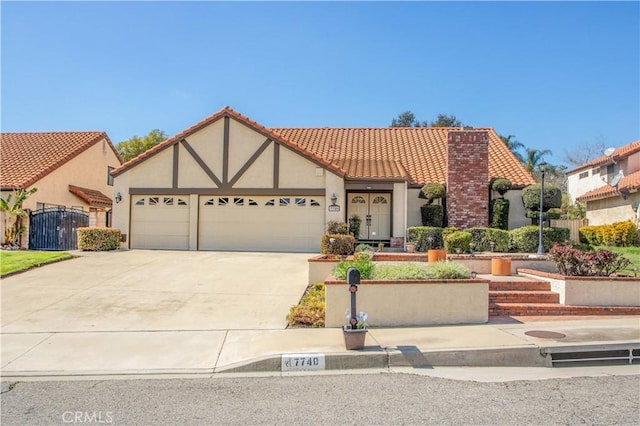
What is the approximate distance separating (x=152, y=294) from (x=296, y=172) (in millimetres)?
8796

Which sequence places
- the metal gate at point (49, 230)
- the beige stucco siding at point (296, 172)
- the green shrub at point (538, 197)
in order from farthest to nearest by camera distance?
the metal gate at point (49, 230) → the beige stucco siding at point (296, 172) → the green shrub at point (538, 197)

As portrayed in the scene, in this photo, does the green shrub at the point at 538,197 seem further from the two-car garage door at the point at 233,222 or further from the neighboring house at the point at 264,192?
the two-car garage door at the point at 233,222

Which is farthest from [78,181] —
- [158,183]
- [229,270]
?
[229,270]

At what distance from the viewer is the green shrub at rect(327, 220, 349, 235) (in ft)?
53.4

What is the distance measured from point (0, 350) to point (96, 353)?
60.6 inches

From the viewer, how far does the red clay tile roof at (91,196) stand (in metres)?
23.0

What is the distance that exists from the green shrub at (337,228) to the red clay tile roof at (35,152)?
13357mm

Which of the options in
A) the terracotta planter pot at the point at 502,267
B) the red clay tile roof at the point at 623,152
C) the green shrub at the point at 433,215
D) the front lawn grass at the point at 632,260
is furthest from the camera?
the red clay tile roof at the point at 623,152

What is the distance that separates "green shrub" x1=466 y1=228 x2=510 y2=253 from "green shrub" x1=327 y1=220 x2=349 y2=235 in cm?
427

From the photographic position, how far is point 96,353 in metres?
6.76

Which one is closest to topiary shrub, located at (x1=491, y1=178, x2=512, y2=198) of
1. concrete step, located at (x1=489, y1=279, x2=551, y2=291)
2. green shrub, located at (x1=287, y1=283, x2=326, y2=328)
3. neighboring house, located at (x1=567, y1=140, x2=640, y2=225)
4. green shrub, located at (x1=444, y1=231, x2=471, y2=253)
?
green shrub, located at (x1=444, y1=231, x2=471, y2=253)

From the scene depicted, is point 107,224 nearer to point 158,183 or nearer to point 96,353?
point 158,183

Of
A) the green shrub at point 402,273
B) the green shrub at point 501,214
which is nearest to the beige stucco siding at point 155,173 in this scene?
the green shrub at point 402,273

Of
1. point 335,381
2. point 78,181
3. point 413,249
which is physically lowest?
point 335,381
